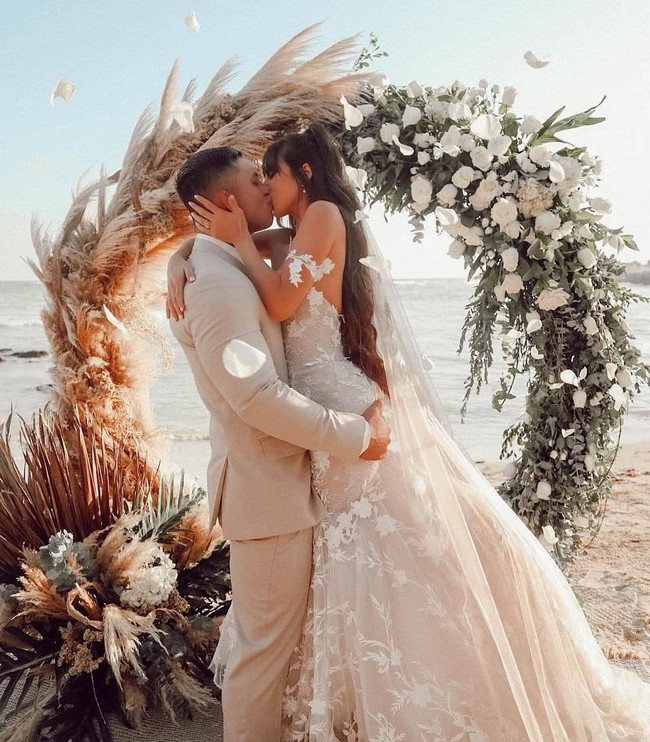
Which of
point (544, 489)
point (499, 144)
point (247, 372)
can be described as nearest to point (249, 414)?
point (247, 372)

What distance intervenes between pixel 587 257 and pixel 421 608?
158cm

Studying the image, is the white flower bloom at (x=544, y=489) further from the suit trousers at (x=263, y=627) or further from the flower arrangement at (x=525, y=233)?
the suit trousers at (x=263, y=627)

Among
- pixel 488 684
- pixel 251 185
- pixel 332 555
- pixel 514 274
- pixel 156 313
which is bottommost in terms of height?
pixel 488 684

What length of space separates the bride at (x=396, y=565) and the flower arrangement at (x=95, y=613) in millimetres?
705

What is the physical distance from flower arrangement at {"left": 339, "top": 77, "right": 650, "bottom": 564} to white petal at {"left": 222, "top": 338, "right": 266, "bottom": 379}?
936mm

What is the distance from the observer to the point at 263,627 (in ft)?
8.33

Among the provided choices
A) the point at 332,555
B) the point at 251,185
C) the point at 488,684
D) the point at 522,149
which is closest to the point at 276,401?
the point at 332,555

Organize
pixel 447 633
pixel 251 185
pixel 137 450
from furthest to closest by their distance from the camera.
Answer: pixel 137 450 → pixel 251 185 → pixel 447 633

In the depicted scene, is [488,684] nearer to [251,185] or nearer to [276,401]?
[276,401]

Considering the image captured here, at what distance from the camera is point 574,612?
2693 mm

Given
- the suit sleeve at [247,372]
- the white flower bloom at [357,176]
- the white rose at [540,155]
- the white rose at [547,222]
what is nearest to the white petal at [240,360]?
the suit sleeve at [247,372]

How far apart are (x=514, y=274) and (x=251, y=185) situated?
1.17 metres

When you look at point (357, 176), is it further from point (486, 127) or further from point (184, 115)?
point (184, 115)

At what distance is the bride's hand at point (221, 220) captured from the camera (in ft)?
8.34
